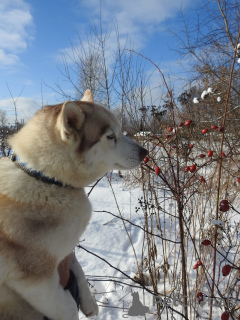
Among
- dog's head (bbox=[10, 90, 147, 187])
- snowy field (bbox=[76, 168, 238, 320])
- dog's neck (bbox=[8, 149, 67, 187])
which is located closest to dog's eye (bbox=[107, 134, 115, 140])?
dog's head (bbox=[10, 90, 147, 187])

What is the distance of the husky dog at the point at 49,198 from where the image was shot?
3.29 ft

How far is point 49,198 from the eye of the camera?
1.14 m

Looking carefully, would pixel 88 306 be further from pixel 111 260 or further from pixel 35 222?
pixel 111 260

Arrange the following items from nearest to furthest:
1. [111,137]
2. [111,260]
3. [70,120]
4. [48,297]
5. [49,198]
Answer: [48,297] → [49,198] → [70,120] → [111,137] → [111,260]

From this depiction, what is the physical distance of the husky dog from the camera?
1.00 m

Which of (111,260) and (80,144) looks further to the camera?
(111,260)

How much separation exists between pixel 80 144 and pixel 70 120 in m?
0.16

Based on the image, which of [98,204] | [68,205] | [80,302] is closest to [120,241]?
[98,204]

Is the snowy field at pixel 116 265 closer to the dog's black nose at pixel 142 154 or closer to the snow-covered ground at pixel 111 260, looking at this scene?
the snow-covered ground at pixel 111 260

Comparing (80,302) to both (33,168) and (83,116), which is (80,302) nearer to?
(33,168)

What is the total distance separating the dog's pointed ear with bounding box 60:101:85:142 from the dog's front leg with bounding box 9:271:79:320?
2.35ft

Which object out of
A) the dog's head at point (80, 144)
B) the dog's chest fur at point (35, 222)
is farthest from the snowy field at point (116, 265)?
the dog's chest fur at point (35, 222)

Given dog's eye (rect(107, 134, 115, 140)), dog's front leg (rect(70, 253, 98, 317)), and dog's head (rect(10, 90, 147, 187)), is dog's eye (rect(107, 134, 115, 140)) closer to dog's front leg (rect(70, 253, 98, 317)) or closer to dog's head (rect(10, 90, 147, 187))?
dog's head (rect(10, 90, 147, 187))

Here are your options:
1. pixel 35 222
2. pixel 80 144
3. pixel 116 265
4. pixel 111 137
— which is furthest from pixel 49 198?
pixel 116 265
